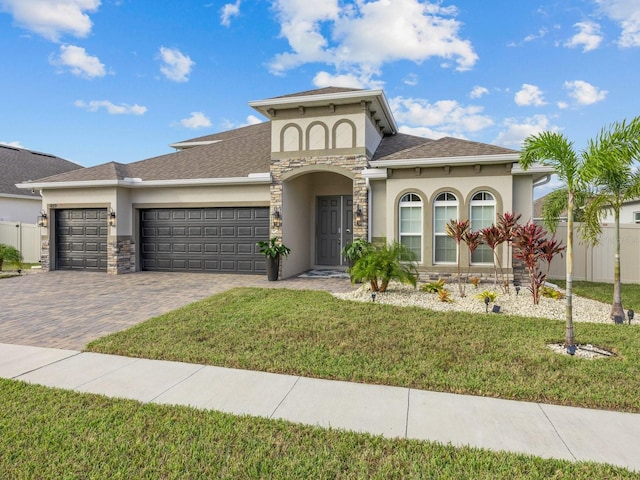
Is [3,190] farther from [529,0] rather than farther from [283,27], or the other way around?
[529,0]

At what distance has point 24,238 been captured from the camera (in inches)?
672

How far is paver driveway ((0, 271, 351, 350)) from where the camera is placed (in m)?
5.90

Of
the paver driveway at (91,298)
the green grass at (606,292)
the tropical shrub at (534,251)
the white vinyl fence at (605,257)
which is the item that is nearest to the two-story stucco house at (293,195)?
the paver driveway at (91,298)

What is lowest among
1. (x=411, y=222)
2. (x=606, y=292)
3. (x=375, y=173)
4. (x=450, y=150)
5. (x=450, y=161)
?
(x=606, y=292)

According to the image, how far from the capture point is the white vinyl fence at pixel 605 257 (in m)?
11.5

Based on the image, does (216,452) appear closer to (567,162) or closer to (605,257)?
(567,162)

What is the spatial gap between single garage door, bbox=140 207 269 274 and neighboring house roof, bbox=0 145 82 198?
34.9ft

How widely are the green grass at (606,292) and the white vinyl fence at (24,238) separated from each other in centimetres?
2131

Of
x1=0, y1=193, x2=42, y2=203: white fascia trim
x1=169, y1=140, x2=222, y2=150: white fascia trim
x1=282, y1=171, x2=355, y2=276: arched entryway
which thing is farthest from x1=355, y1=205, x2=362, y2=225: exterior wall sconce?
x1=0, y1=193, x2=42, y2=203: white fascia trim

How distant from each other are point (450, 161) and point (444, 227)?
1.82 metres

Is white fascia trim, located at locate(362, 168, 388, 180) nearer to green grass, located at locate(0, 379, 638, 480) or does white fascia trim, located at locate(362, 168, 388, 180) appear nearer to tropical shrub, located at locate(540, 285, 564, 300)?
tropical shrub, located at locate(540, 285, 564, 300)

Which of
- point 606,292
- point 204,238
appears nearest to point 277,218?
point 204,238

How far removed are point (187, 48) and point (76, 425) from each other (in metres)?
14.9

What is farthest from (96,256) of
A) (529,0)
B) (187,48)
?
(529,0)
